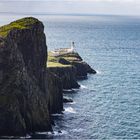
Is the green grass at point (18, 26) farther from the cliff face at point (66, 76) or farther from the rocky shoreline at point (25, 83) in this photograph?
the cliff face at point (66, 76)

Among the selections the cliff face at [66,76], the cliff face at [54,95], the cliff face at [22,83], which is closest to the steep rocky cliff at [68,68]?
the cliff face at [66,76]

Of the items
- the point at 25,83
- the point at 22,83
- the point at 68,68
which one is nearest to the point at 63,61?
the point at 68,68

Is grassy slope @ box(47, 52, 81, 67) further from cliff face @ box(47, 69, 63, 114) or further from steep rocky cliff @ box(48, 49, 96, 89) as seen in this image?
cliff face @ box(47, 69, 63, 114)

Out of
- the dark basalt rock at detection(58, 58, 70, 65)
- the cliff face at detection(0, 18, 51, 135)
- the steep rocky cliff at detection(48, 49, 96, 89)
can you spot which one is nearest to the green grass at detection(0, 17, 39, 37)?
the cliff face at detection(0, 18, 51, 135)

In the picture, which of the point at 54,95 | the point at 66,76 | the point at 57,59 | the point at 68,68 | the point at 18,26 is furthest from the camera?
the point at 57,59

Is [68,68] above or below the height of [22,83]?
below

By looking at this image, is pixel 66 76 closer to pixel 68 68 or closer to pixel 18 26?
pixel 68 68

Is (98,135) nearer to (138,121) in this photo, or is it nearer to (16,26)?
(138,121)
